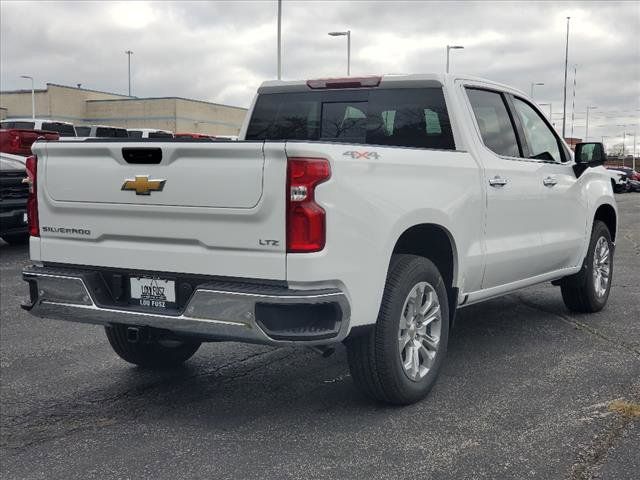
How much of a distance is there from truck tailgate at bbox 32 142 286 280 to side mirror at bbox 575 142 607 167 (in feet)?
12.3

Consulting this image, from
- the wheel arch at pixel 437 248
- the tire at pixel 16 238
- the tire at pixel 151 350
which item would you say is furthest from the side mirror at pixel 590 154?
the tire at pixel 16 238

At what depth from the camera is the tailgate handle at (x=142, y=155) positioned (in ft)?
13.5

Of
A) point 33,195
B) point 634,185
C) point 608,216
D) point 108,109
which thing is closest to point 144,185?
point 33,195

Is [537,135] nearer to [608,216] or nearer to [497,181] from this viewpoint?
[497,181]

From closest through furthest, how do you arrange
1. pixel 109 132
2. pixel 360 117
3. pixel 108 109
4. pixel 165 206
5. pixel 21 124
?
pixel 165 206
pixel 360 117
pixel 109 132
pixel 21 124
pixel 108 109

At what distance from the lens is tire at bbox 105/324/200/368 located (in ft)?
17.3

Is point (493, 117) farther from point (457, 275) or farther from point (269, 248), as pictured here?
point (269, 248)

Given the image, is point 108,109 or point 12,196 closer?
point 12,196

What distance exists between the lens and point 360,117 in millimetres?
5781

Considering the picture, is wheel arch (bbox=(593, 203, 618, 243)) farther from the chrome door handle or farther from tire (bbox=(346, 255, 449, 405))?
tire (bbox=(346, 255, 449, 405))

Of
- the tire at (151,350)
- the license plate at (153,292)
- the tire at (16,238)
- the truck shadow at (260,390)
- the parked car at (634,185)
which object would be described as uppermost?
the license plate at (153,292)

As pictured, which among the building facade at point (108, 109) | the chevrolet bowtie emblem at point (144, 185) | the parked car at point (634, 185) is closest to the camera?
the chevrolet bowtie emblem at point (144, 185)

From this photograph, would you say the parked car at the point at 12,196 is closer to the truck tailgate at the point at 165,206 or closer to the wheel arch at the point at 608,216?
the truck tailgate at the point at 165,206

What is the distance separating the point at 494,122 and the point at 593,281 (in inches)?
85.3
